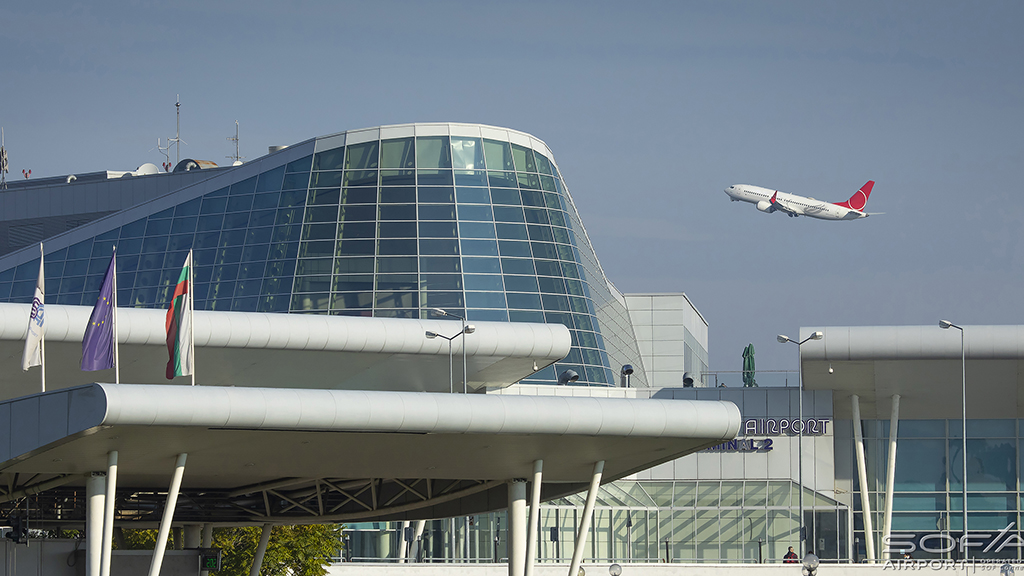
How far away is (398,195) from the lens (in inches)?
2370

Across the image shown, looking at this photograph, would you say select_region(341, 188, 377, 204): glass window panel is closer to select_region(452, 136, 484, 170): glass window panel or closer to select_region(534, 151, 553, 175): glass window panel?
select_region(452, 136, 484, 170): glass window panel

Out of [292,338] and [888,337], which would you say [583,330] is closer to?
[888,337]

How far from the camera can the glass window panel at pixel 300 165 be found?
6094 cm

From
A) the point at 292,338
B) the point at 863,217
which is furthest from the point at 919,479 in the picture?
the point at 863,217

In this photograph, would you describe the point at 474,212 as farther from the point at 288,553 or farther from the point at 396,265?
the point at 288,553

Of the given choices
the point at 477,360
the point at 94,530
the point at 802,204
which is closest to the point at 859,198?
the point at 802,204

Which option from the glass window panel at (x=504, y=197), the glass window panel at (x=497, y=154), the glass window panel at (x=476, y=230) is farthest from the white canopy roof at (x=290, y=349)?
the glass window panel at (x=497, y=154)

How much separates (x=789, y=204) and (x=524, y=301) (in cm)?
7699

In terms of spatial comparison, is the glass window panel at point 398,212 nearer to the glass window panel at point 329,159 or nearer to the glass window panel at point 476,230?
the glass window panel at point 476,230

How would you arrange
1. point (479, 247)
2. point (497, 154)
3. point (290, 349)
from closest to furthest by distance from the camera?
point (290, 349), point (479, 247), point (497, 154)

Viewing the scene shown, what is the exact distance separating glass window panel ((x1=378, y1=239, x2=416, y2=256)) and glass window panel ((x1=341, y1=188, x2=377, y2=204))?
91.2 inches

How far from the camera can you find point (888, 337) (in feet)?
161

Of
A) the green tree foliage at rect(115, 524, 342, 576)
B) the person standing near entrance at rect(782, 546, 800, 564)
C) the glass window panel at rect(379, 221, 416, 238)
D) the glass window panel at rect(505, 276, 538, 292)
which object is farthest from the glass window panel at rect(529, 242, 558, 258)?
the green tree foliage at rect(115, 524, 342, 576)

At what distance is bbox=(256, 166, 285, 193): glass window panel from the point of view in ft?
199
